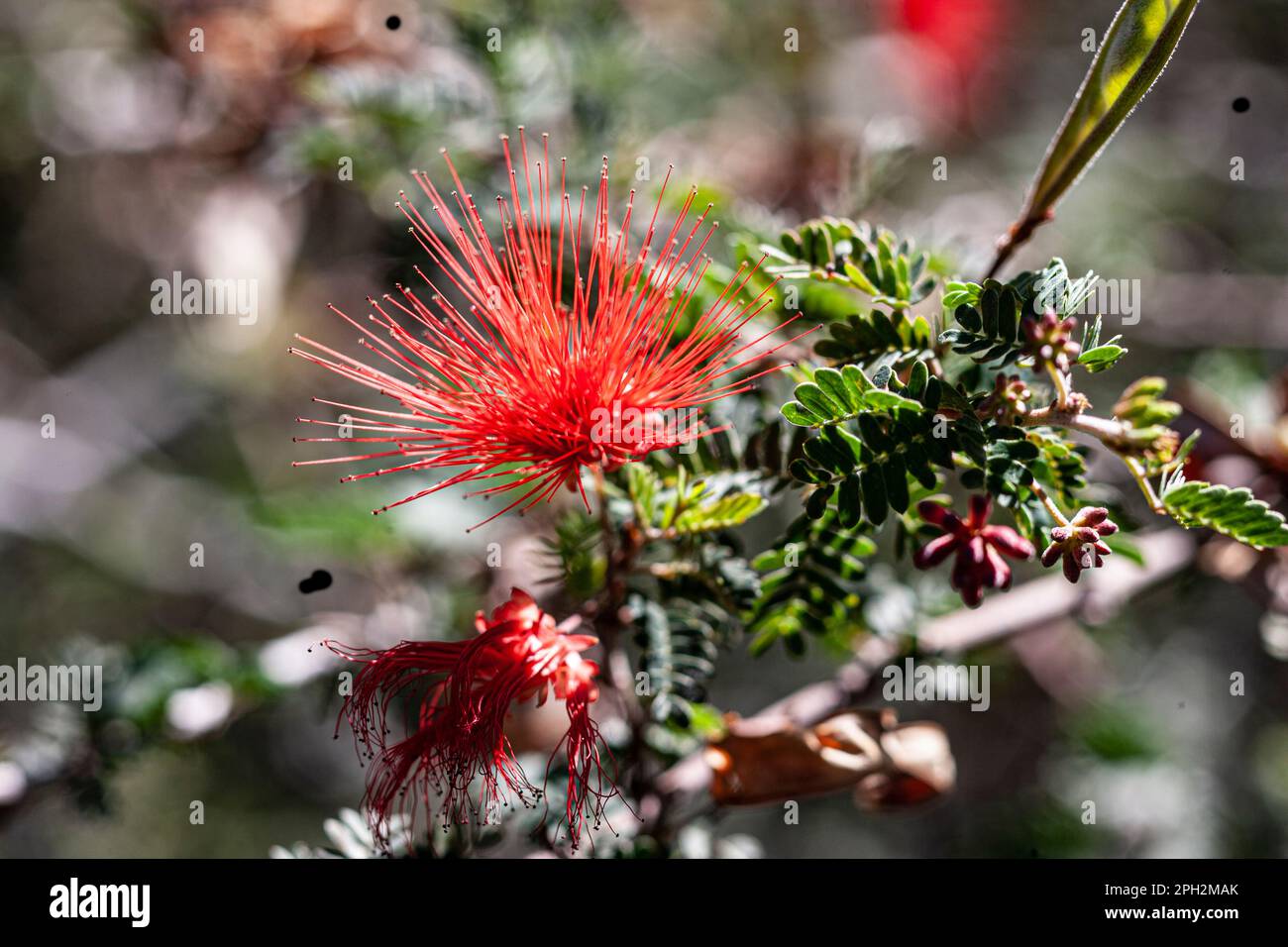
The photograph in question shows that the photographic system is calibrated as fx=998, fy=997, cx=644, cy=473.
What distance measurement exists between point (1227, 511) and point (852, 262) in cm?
53

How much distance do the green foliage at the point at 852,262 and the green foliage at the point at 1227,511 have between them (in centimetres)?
38

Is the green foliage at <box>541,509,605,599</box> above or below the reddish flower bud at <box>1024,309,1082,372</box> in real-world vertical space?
below

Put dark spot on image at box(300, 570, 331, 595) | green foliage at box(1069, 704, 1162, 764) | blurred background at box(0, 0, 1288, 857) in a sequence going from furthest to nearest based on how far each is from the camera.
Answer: green foliage at box(1069, 704, 1162, 764), blurred background at box(0, 0, 1288, 857), dark spot on image at box(300, 570, 331, 595)

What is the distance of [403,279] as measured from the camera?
188 cm

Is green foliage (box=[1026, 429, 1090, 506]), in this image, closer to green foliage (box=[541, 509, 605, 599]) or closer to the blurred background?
the blurred background

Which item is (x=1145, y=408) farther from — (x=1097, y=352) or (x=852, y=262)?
(x=852, y=262)

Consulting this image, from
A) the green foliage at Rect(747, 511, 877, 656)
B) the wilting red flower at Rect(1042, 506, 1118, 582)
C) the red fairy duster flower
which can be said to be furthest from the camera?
the green foliage at Rect(747, 511, 877, 656)

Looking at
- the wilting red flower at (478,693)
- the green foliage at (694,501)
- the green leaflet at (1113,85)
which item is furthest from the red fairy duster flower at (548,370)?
the green leaflet at (1113,85)

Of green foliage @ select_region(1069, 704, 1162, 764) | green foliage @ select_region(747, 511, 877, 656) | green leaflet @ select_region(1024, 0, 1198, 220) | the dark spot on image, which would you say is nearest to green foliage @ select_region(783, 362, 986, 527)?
green foliage @ select_region(747, 511, 877, 656)

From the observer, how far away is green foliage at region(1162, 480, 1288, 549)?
43.7 inches

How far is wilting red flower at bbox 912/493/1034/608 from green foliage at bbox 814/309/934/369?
0.19m

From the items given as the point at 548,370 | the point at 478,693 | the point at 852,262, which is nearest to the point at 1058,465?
the point at 852,262

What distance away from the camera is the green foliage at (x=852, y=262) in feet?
3.90
